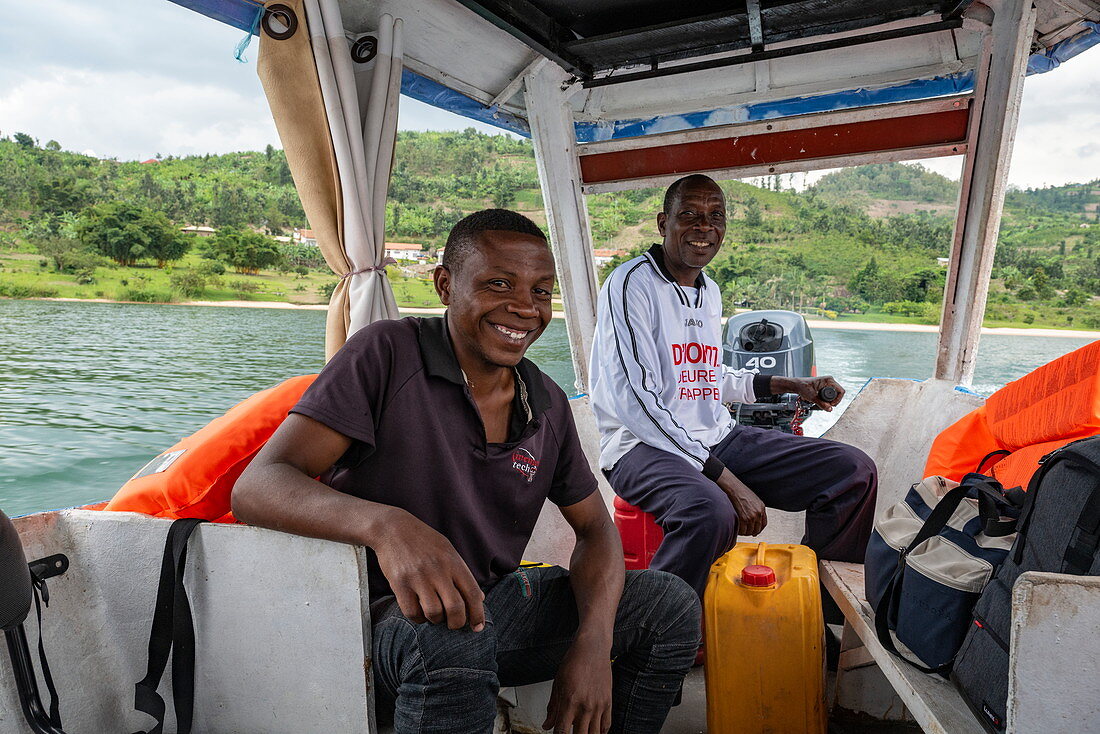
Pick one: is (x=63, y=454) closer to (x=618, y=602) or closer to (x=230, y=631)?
(x=230, y=631)

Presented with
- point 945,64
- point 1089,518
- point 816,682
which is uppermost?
point 945,64

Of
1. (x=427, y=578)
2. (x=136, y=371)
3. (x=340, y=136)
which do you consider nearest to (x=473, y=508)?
(x=427, y=578)

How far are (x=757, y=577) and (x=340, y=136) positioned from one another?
208 cm

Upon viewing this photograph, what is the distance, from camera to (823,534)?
7.88 ft

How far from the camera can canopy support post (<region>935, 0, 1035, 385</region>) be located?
300 centimetres

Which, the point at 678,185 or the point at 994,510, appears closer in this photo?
the point at 994,510

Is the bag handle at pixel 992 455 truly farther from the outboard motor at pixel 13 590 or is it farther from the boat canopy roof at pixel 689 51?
the outboard motor at pixel 13 590

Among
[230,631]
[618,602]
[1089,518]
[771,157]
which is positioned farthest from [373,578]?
[771,157]

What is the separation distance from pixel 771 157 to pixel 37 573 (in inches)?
131

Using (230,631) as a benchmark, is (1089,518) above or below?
above

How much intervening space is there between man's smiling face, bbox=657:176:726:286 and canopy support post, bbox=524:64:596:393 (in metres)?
1.10

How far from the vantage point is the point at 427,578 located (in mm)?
1123

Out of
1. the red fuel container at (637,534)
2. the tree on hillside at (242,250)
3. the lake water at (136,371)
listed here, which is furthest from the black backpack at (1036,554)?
the tree on hillside at (242,250)

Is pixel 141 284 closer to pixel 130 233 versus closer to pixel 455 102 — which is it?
pixel 130 233
